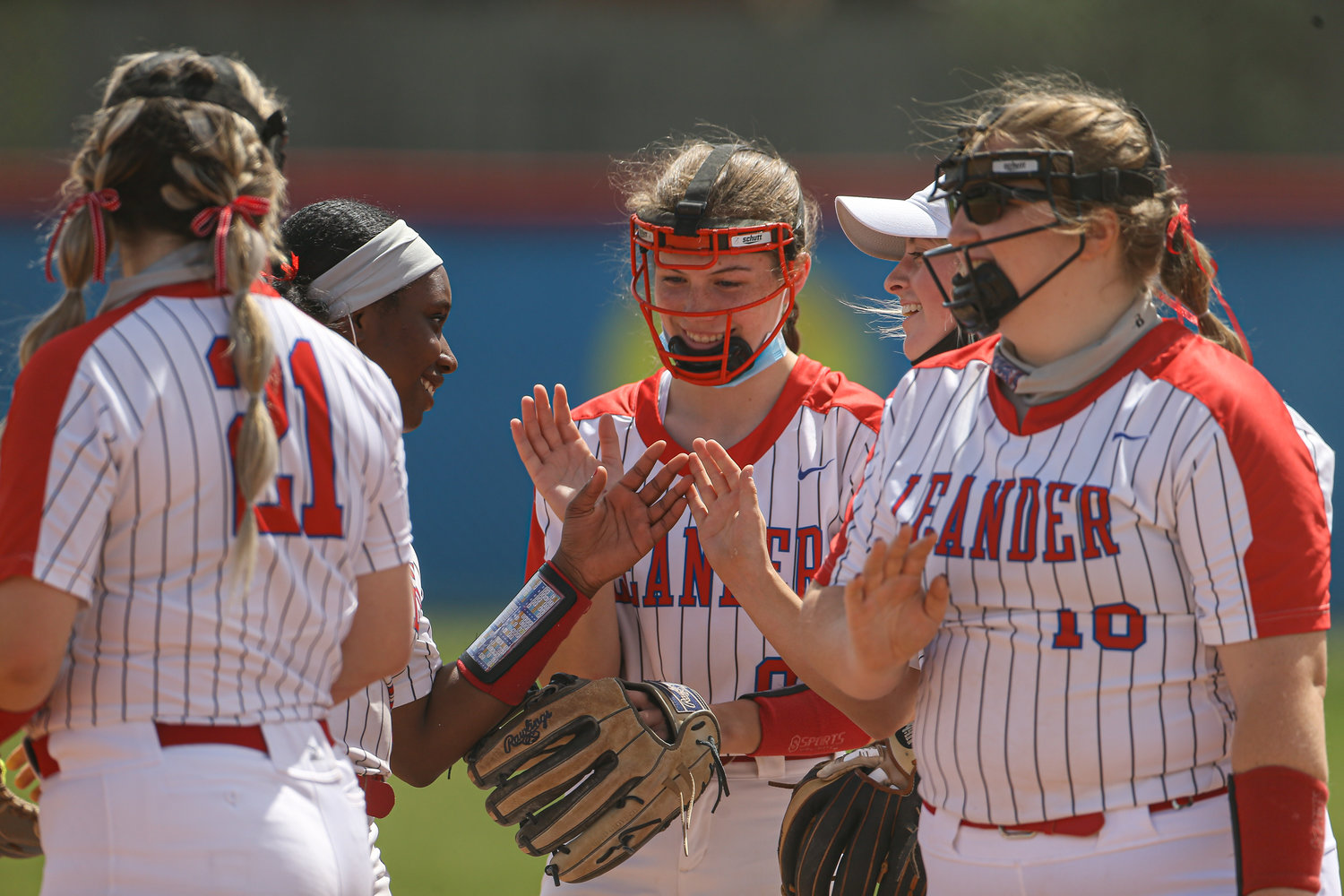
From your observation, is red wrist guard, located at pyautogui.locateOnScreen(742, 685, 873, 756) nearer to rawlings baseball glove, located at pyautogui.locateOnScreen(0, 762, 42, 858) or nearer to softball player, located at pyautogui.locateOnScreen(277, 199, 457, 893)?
softball player, located at pyautogui.locateOnScreen(277, 199, 457, 893)

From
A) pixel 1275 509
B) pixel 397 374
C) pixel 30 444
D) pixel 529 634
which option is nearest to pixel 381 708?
pixel 529 634

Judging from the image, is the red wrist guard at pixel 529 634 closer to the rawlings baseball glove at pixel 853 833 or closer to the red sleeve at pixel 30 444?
the rawlings baseball glove at pixel 853 833

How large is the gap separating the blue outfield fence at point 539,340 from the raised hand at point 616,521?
751 cm

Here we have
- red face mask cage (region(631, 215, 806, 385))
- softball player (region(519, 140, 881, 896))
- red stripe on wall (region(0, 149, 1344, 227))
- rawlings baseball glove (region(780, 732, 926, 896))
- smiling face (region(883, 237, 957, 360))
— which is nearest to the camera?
rawlings baseball glove (region(780, 732, 926, 896))

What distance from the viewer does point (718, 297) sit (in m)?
3.11

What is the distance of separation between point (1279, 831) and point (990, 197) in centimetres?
110

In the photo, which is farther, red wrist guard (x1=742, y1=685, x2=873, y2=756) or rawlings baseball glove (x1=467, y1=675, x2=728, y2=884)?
red wrist guard (x1=742, y1=685, x2=873, y2=756)

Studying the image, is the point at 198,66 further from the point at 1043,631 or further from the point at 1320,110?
the point at 1320,110

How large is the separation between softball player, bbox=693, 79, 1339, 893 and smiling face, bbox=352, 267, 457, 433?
48.2 inches

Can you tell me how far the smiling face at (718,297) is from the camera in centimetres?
310

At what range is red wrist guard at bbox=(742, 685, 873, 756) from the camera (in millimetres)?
2883

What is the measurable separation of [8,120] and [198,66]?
49.7 ft

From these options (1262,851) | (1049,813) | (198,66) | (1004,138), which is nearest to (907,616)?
(1049,813)

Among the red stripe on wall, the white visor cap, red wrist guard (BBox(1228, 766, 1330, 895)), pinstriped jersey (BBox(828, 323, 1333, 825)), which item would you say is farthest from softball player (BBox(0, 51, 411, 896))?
the red stripe on wall
